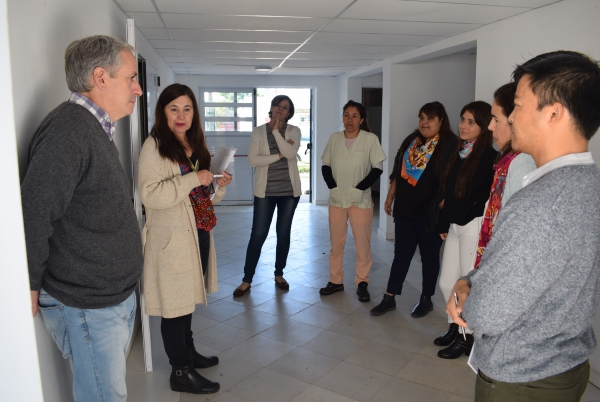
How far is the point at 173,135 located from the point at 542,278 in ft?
6.45

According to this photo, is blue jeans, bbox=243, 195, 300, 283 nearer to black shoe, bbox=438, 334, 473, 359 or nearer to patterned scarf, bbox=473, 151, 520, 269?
black shoe, bbox=438, 334, 473, 359

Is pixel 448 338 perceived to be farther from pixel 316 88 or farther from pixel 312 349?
pixel 316 88

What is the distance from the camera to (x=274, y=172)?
4070 millimetres

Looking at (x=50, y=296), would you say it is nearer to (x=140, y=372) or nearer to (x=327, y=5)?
(x=140, y=372)

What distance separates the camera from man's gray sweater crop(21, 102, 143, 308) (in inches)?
52.7

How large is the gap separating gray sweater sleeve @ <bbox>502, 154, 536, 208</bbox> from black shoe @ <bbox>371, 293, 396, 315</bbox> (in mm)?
1984

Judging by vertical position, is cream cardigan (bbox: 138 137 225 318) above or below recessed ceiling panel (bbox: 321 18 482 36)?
below

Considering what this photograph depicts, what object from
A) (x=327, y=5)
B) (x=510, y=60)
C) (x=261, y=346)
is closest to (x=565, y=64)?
(x=327, y=5)

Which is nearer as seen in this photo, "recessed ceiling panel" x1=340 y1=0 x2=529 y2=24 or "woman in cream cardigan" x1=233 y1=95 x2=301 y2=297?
"recessed ceiling panel" x1=340 y1=0 x2=529 y2=24

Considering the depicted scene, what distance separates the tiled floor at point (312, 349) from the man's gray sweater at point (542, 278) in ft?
5.14

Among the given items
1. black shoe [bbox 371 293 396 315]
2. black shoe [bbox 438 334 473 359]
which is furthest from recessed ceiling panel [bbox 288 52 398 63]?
black shoe [bbox 438 334 473 359]

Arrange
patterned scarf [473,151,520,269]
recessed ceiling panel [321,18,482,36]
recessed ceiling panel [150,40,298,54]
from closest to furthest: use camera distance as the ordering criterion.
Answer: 1. patterned scarf [473,151,520,269]
2. recessed ceiling panel [321,18,482,36]
3. recessed ceiling panel [150,40,298,54]

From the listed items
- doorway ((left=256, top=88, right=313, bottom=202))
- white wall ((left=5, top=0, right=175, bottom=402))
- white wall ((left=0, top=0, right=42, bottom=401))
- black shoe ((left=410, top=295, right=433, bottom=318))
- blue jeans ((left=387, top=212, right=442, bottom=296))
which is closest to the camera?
white wall ((left=0, top=0, right=42, bottom=401))

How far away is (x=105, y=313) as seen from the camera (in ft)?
5.18
